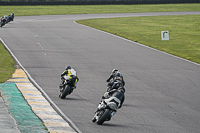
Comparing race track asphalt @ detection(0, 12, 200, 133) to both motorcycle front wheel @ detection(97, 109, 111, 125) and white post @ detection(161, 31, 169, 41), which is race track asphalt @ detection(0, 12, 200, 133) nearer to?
motorcycle front wheel @ detection(97, 109, 111, 125)

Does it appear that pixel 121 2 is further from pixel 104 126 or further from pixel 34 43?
pixel 104 126

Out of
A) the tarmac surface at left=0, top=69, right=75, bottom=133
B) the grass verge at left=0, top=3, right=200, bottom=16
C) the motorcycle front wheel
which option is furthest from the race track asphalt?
the grass verge at left=0, top=3, right=200, bottom=16

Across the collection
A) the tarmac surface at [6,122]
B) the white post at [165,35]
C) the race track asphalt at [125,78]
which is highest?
the tarmac surface at [6,122]

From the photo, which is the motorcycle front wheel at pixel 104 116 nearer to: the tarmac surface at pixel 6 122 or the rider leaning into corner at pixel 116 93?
the rider leaning into corner at pixel 116 93

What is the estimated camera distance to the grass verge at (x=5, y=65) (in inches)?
687

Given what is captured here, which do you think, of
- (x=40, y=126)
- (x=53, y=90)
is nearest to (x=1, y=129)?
(x=40, y=126)

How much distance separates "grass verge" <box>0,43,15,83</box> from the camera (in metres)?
17.5

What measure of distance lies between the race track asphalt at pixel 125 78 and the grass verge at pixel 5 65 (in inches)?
25.9

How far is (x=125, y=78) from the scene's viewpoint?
17312mm

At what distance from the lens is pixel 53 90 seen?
14.8 m

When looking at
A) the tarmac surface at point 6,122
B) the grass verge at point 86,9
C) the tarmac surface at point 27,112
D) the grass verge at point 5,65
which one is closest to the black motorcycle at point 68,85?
the tarmac surface at point 27,112

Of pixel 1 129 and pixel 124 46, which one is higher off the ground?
pixel 1 129

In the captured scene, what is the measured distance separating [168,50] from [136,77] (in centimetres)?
976

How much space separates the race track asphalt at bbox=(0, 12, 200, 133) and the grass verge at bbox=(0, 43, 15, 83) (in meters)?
0.66
